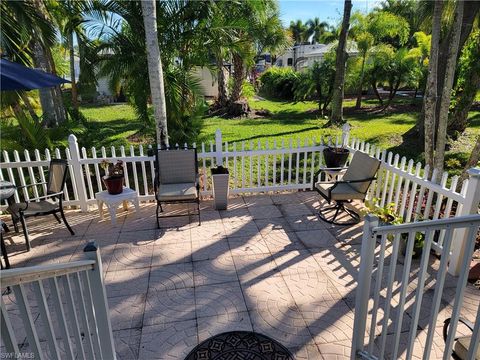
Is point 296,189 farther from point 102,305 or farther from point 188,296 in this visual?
point 102,305

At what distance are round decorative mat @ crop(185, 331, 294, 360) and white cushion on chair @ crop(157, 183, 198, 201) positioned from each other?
2361 millimetres

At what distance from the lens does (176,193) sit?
4.84m

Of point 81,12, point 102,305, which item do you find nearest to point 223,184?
point 102,305

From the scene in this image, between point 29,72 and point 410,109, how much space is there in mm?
17798

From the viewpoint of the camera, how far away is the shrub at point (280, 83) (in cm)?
2205

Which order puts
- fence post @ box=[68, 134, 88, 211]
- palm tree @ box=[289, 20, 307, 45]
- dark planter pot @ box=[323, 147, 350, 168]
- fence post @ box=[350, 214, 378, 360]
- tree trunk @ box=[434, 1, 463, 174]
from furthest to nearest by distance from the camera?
palm tree @ box=[289, 20, 307, 45]
dark planter pot @ box=[323, 147, 350, 168]
fence post @ box=[68, 134, 88, 211]
tree trunk @ box=[434, 1, 463, 174]
fence post @ box=[350, 214, 378, 360]

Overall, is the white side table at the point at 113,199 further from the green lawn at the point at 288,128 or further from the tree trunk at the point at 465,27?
the tree trunk at the point at 465,27

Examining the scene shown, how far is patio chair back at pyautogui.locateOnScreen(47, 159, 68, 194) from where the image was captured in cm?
464

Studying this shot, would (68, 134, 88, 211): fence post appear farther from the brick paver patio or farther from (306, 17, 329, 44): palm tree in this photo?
(306, 17, 329, 44): palm tree

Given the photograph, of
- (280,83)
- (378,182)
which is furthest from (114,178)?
(280,83)

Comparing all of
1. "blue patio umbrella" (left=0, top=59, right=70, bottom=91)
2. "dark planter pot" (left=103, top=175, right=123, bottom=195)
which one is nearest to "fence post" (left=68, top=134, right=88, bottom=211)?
Answer: "dark planter pot" (left=103, top=175, right=123, bottom=195)

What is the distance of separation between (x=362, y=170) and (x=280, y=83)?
62.1 ft

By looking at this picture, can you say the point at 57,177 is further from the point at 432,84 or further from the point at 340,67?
the point at 340,67

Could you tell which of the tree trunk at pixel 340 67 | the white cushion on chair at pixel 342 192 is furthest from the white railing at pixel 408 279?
the tree trunk at pixel 340 67
